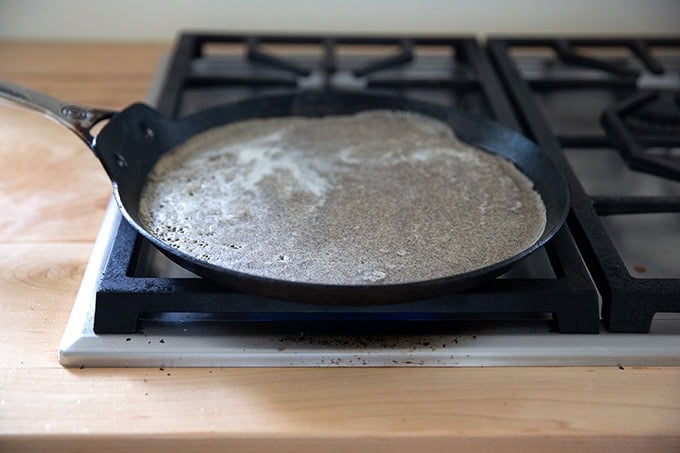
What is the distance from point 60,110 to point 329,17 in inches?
21.0


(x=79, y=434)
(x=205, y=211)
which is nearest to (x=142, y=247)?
(x=205, y=211)

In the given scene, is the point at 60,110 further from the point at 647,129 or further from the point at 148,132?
the point at 647,129

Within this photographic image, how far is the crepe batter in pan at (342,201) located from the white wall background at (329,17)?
304 mm

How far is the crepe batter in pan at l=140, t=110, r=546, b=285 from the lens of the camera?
0.63 metres

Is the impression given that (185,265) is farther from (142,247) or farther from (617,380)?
(617,380)

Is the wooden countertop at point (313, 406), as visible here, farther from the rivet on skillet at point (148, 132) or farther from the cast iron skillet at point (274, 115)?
the rivet on skillet at point (148, 132)

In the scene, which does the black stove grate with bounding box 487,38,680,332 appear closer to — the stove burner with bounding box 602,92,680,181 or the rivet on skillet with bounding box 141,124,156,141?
the stove burner with bounding box 602,92,680,181

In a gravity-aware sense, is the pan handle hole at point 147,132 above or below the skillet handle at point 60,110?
below

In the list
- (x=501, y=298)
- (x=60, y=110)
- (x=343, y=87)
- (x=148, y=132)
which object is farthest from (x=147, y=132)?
(x=501, y=298)

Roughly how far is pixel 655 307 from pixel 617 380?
0.07 meters

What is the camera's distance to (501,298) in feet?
1.90

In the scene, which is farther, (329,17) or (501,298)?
(329,17)

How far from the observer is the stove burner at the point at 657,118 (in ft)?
2.91

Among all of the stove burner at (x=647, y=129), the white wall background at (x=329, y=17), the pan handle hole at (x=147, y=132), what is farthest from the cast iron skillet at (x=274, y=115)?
the white wall background at (x=329, y=17)
